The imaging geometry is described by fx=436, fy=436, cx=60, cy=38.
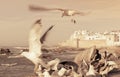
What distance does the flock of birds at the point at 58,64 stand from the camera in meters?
17.1

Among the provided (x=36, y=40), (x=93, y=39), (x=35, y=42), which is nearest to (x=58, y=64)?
(x=35, y=42)

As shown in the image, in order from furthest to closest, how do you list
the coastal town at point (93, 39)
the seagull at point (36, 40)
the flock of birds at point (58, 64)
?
the coastal town at point (93, 39) < the flock of birds at point (58, 64) < the seagull at point (36, 40)

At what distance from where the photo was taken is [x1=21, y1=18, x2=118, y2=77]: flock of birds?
17.1 meters

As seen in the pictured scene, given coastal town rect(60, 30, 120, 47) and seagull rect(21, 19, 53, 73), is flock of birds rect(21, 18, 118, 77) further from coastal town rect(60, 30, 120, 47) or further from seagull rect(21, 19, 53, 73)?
coastal town rect(60, 30, 120, 47)

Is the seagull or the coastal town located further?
the coastal town

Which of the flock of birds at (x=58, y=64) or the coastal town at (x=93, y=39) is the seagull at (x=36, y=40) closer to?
the flock of birds at (x=58, y=64)

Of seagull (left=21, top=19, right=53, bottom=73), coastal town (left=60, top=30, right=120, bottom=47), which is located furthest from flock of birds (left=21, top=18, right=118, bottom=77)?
coastal town (left=60, top=30, right=120, bottom=47)

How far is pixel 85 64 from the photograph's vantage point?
79.9ft

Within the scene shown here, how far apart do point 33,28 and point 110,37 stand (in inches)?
3481

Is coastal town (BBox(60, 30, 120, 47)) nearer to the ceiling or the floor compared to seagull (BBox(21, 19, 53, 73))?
nearer to the floor

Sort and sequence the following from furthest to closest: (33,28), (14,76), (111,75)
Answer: (14,76) → (111,75) → (33,28)

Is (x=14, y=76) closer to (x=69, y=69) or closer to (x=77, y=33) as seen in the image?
(x=69, y=69)

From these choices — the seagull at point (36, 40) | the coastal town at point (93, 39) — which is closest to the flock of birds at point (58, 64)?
the seagull at point (36, 40)

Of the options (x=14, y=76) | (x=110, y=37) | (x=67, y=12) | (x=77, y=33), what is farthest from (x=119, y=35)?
(x=67, y=12)
